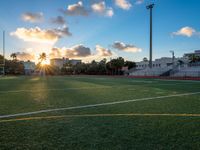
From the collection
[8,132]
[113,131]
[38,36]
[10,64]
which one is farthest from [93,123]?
[10,64]

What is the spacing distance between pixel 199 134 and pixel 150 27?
3876 centimetres

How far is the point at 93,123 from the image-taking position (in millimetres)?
3938

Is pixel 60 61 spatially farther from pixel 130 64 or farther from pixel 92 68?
pixel 92 68

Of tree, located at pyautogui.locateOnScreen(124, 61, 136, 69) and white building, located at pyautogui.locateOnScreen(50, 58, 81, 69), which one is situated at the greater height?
white building, located at pyautogui.locateOnScreen(50, 58, 81, 69)

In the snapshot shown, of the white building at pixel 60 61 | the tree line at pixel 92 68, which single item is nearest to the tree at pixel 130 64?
the tree line at pixel 92 68

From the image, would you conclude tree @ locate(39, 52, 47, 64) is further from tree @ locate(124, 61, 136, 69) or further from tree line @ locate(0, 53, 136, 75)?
tree @ locate(124, 61, 136, 69)

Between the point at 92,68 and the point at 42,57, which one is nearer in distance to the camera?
the point at 92,68

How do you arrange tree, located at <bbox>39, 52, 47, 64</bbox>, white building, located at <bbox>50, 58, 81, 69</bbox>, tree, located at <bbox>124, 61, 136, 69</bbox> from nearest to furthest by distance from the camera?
tree, located at <bbox>124, 61, 136, 69</bbox> → tree, located at <bbox>39, 52, 47, 64</bbox> → white building, located at <bbox>50, 58, 81, 69</bbox>

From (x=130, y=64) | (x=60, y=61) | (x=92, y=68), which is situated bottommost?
(x=92, y=68)

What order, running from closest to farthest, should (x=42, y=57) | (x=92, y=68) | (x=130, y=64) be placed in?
(x=92, y=68), (x=130, y=64), (x=42, y=57)

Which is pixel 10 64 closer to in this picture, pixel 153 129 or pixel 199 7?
pixel 199 7

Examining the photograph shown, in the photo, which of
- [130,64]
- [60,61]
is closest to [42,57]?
[60,61]

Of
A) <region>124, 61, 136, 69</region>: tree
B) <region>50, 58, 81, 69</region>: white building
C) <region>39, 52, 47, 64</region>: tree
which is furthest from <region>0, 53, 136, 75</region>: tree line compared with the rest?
<region>50, 58, 81, 69</region>: white building

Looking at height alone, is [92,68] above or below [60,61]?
below
